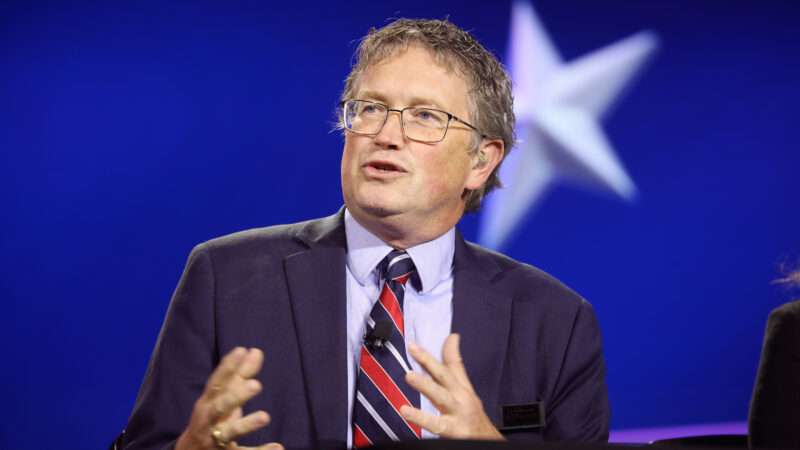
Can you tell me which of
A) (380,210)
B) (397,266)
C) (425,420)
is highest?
(380,210)

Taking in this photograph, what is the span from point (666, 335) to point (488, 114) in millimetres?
2224

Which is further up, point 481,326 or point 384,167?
point 384,167

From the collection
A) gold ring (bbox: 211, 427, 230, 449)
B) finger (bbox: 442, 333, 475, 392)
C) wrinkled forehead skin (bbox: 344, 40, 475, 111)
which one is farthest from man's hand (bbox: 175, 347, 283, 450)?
wrinkled forehead skin (bbox: 344, 40, 475, 111)

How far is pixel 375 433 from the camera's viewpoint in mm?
Answer: 1889

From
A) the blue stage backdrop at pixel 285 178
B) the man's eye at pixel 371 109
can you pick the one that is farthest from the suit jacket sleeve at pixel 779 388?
the blue stage backdrop at pixel 285 178

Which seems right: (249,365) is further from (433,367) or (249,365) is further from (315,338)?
(315,338)

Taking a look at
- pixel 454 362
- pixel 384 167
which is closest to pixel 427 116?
pixel 384 167

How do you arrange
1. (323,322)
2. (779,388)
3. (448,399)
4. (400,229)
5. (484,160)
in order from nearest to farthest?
(448,399) → (779,388) → (323,322) → (400,229) → (484,160)

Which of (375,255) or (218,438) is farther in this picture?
(375,255)

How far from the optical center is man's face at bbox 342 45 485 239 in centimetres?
202

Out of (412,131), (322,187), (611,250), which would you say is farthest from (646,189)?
(412,131)

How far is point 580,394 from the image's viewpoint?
2.04m

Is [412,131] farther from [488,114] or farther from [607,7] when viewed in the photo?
[607,7]

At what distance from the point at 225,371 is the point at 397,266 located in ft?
2.09
